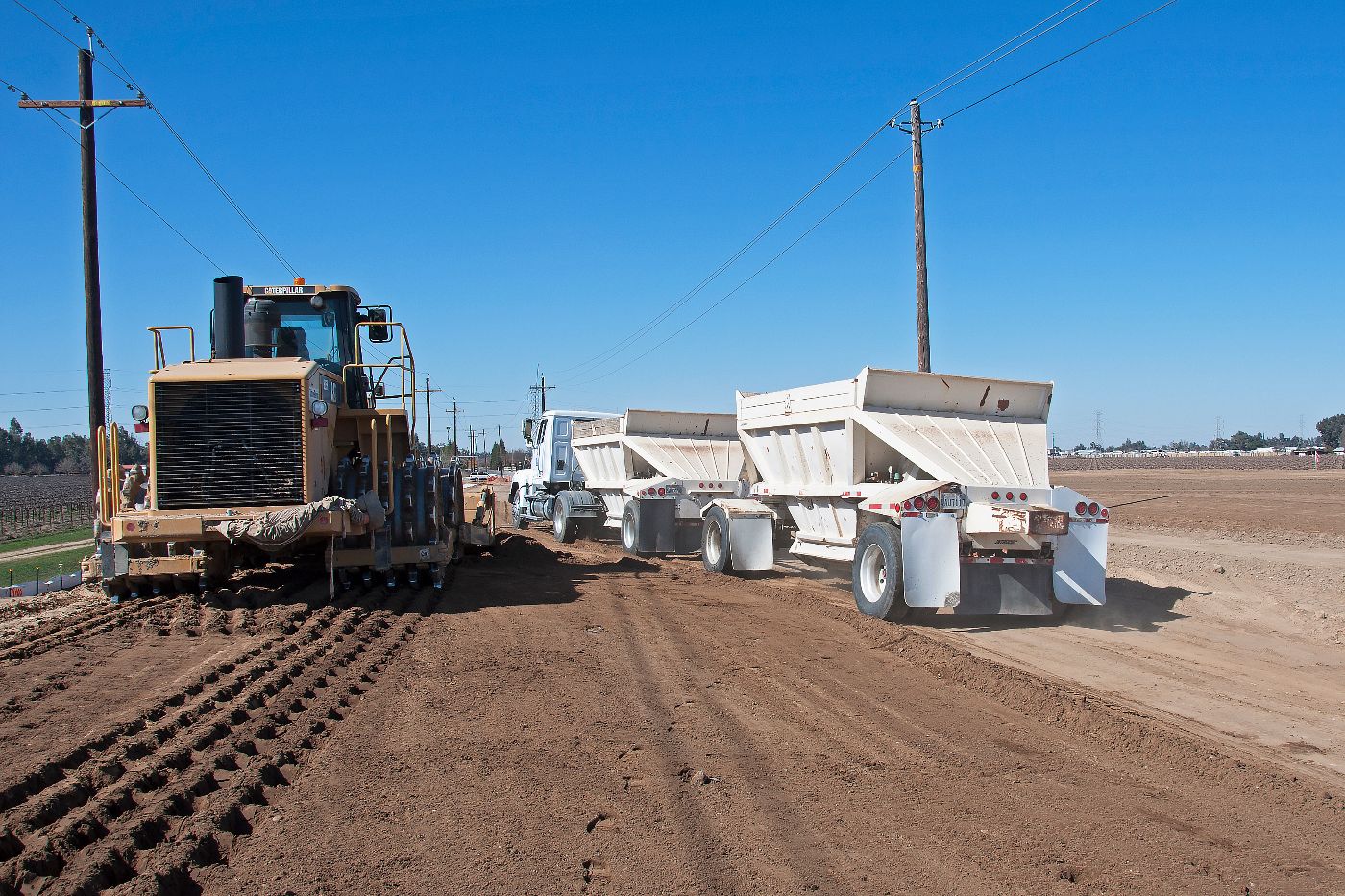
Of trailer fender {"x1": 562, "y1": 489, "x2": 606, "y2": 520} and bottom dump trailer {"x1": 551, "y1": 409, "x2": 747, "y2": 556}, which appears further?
trailer fender {"x1": 562, "y1": 489, "x2": 606, "y2": 520}

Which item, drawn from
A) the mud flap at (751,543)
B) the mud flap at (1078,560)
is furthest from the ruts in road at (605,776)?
the mud flap at (751,543)

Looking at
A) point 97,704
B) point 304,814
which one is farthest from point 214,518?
point 304,814

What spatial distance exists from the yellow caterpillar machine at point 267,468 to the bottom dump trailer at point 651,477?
19.0 feet

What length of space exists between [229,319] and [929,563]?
8.35m

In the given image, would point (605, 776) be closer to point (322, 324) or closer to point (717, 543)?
point (322, 324)

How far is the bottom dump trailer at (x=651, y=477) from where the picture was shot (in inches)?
713

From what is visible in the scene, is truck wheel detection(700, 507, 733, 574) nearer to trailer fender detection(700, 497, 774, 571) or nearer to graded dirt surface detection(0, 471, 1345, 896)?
trailer fender detection(700, 497, 774, 571)

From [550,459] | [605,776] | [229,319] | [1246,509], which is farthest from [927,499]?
[1246,509]

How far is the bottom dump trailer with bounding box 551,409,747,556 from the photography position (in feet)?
59.4

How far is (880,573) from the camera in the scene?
11.4m

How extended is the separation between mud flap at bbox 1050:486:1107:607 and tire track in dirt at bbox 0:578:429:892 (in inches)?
276

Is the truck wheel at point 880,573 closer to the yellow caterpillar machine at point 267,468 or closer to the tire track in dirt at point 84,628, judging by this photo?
the yellow caterpillar machine at point 267,468

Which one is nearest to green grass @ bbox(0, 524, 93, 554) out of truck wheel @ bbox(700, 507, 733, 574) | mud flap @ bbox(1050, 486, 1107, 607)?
truck wheel @ bbox(700, 507, 733, 574)

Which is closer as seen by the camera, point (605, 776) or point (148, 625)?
point (605, 776)
